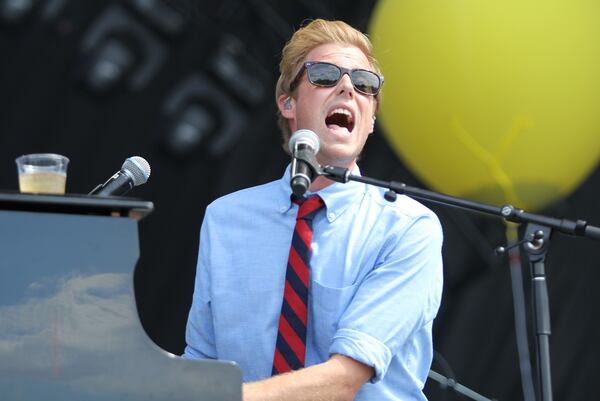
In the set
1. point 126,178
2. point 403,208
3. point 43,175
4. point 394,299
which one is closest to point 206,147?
point 403,208

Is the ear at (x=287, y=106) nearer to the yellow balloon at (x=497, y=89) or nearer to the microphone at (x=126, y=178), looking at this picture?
the yellow balloon at (x=497, y=89)

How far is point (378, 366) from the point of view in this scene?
225 centimetres

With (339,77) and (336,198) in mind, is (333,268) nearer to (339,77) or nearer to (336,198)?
(336,198)

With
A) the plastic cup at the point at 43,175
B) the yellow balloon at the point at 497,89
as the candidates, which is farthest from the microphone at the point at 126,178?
the yellow balloon at the point at 497,89

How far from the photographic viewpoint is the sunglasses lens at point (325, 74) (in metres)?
2.71

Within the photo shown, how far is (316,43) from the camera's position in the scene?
2.85m

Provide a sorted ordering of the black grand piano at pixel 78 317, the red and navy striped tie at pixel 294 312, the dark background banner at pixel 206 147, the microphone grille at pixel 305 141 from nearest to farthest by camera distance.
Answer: the black grand piano at pixel 78 317
the microphone grille at pixel 305 141
the red and navy striped tie at pixel 294 312
the dark background banner at pixel 206 147

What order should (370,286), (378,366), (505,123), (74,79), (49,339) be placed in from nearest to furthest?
(49,339) → (378,366) → (370,286) → (505,123) → (74,79)

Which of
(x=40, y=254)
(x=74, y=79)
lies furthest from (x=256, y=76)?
(x=40, y=254)

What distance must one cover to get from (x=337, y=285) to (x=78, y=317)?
90 cm

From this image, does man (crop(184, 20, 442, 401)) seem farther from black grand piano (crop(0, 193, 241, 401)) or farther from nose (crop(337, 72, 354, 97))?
black grand piano (crop(0, 193, 241, 401))

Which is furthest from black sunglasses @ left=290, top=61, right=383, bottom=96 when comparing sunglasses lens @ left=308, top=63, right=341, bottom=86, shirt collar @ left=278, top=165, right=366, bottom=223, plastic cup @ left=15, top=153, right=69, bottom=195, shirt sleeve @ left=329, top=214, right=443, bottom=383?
plastic cup @ left=15, top=153, right=69, bottom=195

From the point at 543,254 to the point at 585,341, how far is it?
69.0 inches

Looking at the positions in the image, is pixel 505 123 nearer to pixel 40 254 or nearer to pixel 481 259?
pixel 481 259
